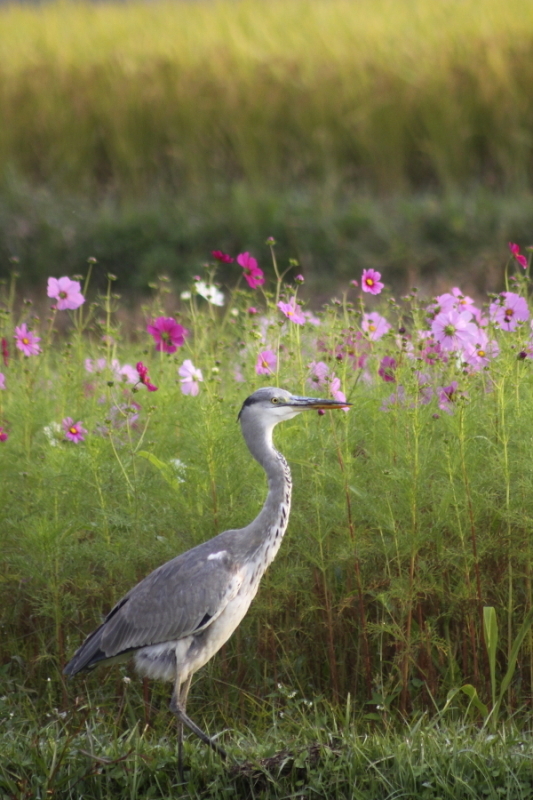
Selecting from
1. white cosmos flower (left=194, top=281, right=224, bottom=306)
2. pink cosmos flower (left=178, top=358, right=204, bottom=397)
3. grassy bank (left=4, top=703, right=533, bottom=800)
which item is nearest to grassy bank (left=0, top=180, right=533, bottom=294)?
white cosmos flower (left=194, top=281, right=224, bottom=306)

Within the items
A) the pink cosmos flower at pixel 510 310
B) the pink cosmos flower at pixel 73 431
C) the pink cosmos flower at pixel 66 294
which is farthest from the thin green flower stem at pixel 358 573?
the pink cosmos flower at pixel 66 294

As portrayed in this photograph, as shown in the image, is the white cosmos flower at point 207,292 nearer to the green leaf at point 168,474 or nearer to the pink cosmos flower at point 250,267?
the pink cosmos flower at point 250,267

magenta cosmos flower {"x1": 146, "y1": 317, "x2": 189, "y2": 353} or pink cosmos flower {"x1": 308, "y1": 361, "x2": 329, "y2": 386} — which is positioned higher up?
magenta cosmos flower {"x1": 146, "y1": 317, "x2": 189, "y2": 353}

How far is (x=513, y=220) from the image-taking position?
10961mm

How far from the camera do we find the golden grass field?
1243 cm

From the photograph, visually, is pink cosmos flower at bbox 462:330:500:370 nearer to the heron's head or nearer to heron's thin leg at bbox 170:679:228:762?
the heron's head

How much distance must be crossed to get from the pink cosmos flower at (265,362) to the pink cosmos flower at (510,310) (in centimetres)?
85

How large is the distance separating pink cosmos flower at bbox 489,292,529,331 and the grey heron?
861 millimetres

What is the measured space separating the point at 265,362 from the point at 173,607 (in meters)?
1.06

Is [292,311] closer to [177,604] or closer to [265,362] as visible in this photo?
[265,362]

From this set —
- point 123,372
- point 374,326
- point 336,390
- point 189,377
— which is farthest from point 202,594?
point 123,372

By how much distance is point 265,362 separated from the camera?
452 centimetres

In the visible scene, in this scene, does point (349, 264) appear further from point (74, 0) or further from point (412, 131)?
point (74, 0)

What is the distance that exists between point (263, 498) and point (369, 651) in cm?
69
